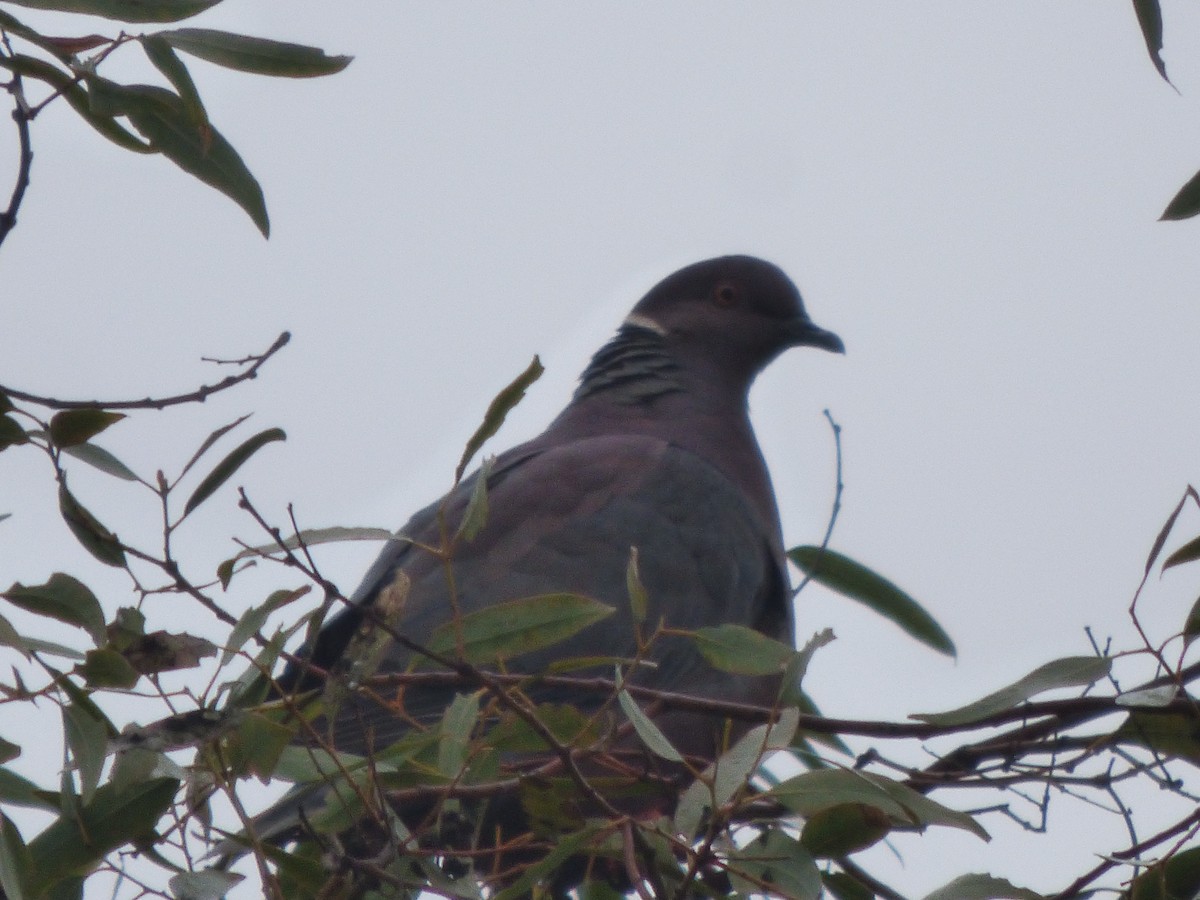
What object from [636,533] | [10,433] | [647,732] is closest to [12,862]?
[10,433]

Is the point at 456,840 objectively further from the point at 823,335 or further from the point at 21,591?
the point at 823,335

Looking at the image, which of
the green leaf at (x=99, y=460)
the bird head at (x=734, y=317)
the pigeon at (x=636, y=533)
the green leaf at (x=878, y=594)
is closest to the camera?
the green leaf at (x=99, y=460)

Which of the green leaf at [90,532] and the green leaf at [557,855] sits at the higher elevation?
the green leaf at [90,532]

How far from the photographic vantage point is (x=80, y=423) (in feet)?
5.67

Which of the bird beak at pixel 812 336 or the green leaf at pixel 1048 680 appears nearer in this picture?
the green leaf at pixel 1048 680

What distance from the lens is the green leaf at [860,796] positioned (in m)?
1.79

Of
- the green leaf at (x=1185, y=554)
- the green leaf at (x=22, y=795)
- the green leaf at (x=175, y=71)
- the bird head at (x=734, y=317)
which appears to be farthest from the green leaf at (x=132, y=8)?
the bird head at (x=734, y=317)

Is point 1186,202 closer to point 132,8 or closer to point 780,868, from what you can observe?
point 780,868

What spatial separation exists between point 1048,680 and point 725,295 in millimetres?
3433

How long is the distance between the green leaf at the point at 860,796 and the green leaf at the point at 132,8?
1070mm

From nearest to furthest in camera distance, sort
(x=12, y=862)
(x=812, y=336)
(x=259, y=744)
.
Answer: (x=12, y=862)
(x=259, y=744)
(x=812, y=336)

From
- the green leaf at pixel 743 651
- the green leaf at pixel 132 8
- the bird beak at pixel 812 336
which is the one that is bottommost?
the green leaf at pixel 743 651

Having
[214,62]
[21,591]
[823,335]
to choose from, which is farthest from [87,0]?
[823,335]

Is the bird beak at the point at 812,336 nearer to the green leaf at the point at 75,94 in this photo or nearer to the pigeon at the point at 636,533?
the pigeon at the point at 636,533
